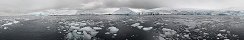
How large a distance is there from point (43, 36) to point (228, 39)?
829 inches

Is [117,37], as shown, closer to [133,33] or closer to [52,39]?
[133,33]

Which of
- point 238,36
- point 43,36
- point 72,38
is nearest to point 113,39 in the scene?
point 72,38

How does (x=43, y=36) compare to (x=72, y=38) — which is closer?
(x=72, y=38)

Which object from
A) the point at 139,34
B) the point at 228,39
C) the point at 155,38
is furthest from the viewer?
the point at 139,34

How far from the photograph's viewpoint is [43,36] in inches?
1266

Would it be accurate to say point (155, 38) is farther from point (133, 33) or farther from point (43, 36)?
point (43, 36)

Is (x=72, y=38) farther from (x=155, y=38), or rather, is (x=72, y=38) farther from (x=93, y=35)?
(x=155, y=38)

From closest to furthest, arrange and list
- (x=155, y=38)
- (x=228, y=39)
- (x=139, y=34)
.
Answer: (x=228, y=39), (x=155, y=38), (x=139, y=34)

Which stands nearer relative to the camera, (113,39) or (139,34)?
(113,39)

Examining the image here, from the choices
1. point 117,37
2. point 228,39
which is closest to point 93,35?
point 117,37

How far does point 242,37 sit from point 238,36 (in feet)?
2.41

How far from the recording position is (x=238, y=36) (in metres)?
31.0

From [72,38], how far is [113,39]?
445cm

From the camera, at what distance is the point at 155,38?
30.4 metres
